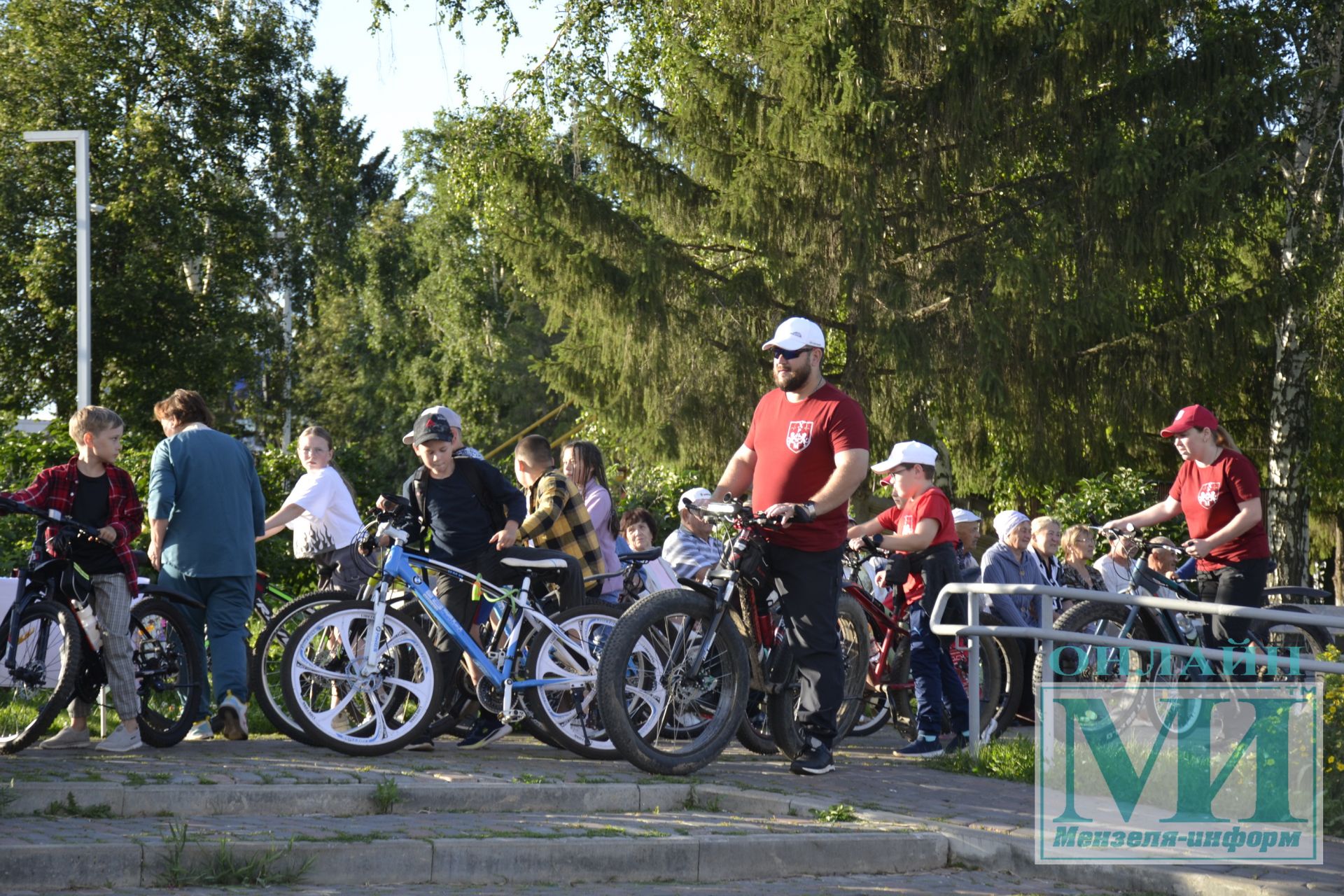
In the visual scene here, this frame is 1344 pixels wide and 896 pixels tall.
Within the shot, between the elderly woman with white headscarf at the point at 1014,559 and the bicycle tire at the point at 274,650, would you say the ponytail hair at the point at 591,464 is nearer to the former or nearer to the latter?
the bicycle tire at the point at 274,650

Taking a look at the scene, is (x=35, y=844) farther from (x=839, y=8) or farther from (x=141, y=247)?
(x=141, y=247)

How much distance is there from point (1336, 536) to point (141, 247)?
27.2m

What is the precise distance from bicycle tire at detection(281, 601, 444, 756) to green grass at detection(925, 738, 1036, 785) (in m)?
2.59

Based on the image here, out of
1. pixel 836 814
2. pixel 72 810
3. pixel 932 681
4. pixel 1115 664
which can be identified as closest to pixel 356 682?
pixel 72 810

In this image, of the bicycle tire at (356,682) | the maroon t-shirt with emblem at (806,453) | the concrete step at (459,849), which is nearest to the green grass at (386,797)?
the concrete step at (459,849)

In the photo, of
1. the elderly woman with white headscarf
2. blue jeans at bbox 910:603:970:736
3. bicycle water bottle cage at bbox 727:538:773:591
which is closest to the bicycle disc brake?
bicycle water bottle cage at bbox 727:538:773:591

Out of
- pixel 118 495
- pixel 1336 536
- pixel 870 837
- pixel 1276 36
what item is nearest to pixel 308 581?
pixel 118 495

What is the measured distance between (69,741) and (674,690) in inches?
A: 119

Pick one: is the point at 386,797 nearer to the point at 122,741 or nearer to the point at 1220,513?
the point at 122,741

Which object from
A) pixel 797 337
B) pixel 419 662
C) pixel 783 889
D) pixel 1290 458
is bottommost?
pixel 783 889

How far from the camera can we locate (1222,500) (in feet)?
30.0

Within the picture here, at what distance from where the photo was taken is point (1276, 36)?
68.2 ft

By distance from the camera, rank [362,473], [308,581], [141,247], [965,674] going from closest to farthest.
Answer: [965,674]
[308,581]
[362,473]
[141,247]

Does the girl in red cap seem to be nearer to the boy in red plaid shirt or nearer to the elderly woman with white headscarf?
the elderly woman with white headscarf
